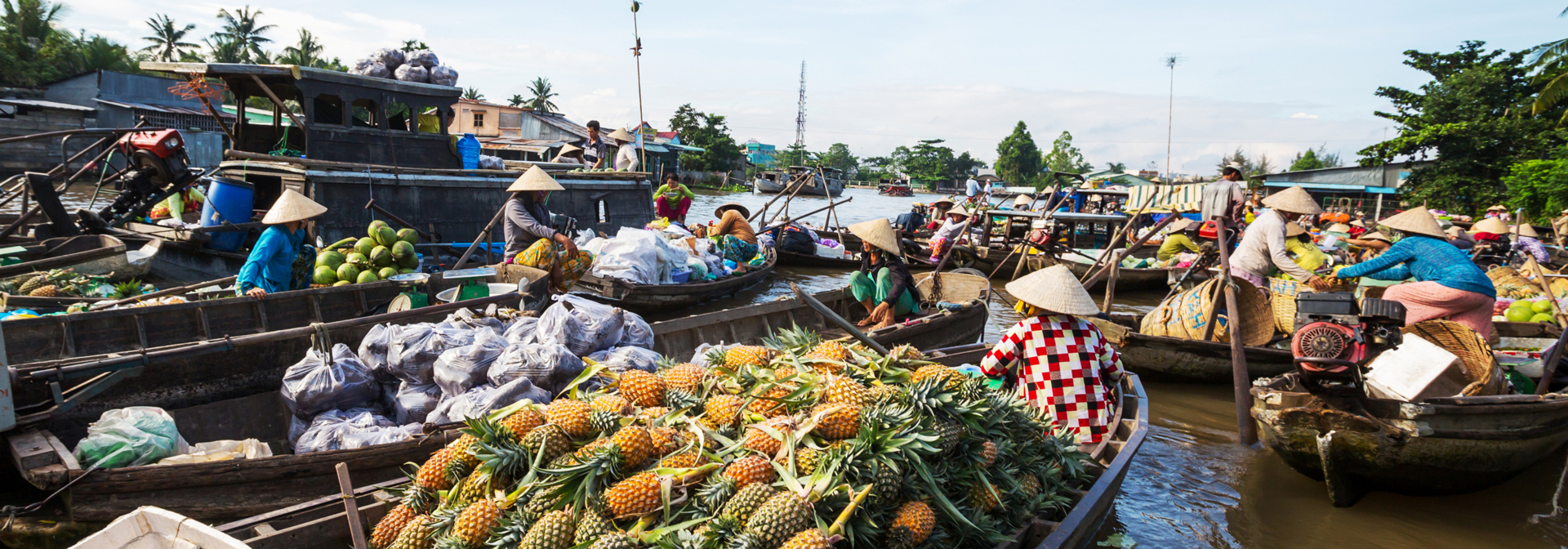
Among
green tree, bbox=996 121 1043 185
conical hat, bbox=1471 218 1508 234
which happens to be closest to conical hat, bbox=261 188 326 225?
conical hat, bbox=1471 218 1508 234

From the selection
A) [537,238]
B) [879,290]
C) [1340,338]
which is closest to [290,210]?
[537,238]

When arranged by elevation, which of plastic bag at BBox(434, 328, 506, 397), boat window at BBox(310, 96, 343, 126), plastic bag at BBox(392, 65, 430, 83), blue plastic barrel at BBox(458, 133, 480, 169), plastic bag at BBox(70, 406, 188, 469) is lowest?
plastic bag at BBox(70, 406, 188, 469)

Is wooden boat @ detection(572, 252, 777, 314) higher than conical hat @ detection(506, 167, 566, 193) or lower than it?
lower

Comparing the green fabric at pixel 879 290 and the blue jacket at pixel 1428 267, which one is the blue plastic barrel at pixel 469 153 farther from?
the blue jacket at pixel 1428 267

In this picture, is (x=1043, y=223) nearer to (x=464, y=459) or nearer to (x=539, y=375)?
(x=539, y=375)

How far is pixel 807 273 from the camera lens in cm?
1708

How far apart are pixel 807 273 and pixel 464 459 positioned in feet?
47.3

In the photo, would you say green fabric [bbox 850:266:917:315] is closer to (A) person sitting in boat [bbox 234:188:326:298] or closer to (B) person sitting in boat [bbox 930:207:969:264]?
(A) person sitting in boat [bbox 234:188:326:298]

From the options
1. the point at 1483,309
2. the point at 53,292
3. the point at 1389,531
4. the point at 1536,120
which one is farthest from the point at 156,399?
the point at 1536,120

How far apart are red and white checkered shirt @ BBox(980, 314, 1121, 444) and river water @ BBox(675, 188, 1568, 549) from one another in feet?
4.16

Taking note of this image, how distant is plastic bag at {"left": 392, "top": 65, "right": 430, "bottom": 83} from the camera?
468 inches

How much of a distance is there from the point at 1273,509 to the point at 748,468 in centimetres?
488

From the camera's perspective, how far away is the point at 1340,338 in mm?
4586

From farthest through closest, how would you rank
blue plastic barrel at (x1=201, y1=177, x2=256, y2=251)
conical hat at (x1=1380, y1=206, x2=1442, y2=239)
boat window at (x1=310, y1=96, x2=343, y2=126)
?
boat window at (x1=310, y1=96, x2=343, y2=126), blue plastic barrel at (x1=201, y1=177, x2=256, y2=251), conical hat at (x1=1380, y1=206, x2=1442, y2=239)
